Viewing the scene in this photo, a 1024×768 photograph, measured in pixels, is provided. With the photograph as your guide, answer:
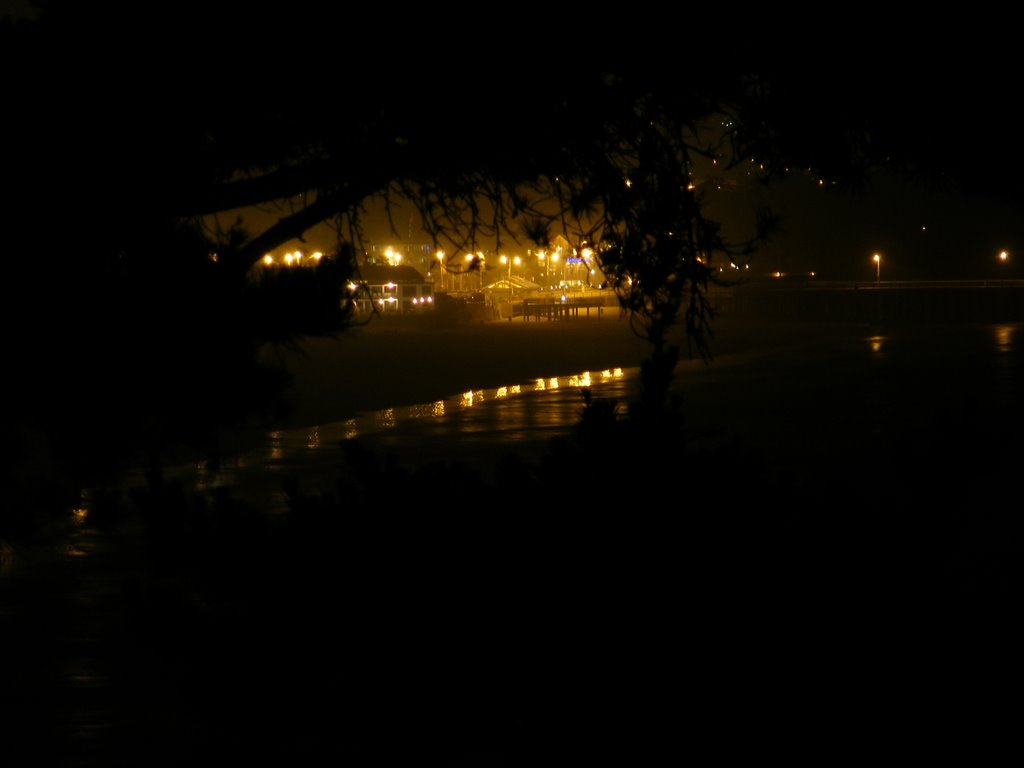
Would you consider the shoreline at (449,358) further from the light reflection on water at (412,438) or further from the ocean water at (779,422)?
the ocean water at (779,422)

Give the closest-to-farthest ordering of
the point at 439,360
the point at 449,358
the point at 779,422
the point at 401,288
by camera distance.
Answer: the point at 779,422 < the point at 439,360 < the point at 449,358 < the point at 401,288

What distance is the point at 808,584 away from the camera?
12.9 ft

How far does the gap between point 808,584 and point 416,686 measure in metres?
1.24

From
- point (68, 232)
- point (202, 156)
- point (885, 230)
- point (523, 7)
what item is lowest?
point (68, 232)

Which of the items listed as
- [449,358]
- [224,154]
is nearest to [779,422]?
[224,154]

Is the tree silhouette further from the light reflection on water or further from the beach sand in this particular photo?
the beach sand

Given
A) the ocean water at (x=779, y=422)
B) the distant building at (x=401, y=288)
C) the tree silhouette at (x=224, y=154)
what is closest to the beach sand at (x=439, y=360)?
the ocean water at (x=779, y=422)

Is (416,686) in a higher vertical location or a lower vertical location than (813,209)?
lower

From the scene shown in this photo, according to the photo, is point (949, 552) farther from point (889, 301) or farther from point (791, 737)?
point (889, 301)

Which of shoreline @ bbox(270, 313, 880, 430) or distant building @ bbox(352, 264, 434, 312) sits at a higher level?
distant building @ bbox(352, 264, 434, 312)

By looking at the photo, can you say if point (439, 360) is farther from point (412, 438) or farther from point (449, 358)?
point (412, 438)

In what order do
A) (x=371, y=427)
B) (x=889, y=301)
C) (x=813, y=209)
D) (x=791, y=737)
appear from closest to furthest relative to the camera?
(x=791, y=737) → (x=371, y=427) → (x=889, y=301) → (x=813, y=209)

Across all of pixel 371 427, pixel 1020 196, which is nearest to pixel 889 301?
pixel 371 427

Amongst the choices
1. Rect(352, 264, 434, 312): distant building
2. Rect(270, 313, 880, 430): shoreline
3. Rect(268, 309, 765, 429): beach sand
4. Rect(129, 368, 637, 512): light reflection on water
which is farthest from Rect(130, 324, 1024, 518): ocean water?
Rect(352, 264, 434, 312): distant building
